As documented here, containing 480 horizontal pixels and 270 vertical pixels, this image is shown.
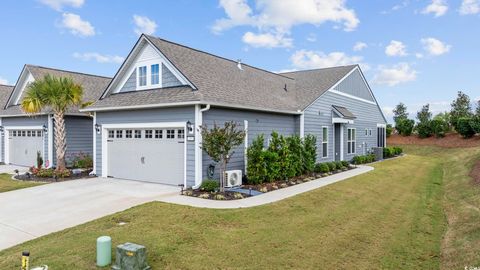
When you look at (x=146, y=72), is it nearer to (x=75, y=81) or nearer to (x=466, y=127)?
(x=75, y=81)

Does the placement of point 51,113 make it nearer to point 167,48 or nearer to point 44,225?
point 167,48

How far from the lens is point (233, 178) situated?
12.1 metres

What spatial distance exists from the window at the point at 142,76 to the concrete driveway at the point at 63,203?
4.53 m

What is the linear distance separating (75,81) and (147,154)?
11231 millimetres

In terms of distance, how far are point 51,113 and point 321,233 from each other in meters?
16.6

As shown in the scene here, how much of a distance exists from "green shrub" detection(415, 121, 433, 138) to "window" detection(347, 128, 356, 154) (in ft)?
59.9

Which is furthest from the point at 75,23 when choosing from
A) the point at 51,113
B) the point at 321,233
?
the point at 321,233

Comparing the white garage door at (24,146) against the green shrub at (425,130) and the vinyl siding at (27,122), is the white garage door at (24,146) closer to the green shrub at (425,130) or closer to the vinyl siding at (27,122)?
the vinyl siding at (27,122)

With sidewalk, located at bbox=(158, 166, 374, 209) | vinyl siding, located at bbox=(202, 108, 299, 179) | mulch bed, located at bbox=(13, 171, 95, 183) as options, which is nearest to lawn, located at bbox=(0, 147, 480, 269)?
sidewalk, located at bbox=(158, 166, 374, 209)

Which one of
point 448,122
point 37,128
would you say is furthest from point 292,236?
point 448,122

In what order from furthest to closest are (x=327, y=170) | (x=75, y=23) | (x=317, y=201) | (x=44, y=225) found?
(x=75, y=23), (x=327, y=170), (x=317, y=201), (x=44, y=225)

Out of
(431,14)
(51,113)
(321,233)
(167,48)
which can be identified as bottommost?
(321,233)

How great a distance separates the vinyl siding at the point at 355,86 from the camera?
69.5ft

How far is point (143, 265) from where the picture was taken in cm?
507
